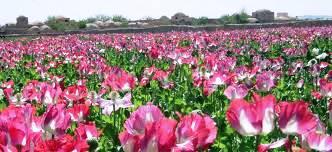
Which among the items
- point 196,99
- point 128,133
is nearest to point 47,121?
point 128,133

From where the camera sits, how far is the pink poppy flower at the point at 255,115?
4.79ft

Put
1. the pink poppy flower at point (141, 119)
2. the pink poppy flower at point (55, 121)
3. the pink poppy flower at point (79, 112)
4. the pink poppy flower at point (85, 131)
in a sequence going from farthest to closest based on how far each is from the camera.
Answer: the pink poppy flower at point (79, 112), the pink poppy flower at point (85, 131), the pink poppy flower at point (55, 121), the pink poppy flower at point (141, 119)

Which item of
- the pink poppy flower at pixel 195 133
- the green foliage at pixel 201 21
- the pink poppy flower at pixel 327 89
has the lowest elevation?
the green foliage at pixel 201 21

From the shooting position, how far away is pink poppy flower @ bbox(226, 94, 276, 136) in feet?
4.79

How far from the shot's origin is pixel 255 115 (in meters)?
1.47

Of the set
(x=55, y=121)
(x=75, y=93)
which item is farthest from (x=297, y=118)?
(x=75, y=93)

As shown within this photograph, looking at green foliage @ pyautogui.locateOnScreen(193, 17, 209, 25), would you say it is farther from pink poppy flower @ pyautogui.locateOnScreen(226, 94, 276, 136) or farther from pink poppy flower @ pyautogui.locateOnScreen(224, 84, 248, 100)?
pink poppy flower @ pyautogui.locateOnScreen(226, 94, 276, 136)

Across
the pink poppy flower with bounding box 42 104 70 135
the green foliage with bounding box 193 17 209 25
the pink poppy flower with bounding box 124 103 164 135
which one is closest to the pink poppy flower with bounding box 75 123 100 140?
the pink poppy flower with bounding box 42 104 70 135

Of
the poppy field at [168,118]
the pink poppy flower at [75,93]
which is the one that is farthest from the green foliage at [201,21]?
the pink poppy flower at [75,93]

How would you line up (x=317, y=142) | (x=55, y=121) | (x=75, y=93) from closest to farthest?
(x=317, y=142), (x=55, y=121), (x=75, y=93)

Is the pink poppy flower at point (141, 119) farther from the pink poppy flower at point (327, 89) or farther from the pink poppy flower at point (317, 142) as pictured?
the pink poppy flower at point (327, 89)

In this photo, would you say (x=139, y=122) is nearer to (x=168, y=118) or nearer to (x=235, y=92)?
(x=168, y=118)

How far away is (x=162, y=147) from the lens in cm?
121

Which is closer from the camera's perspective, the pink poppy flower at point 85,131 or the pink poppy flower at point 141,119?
the pink poppy flower at point 141,119
